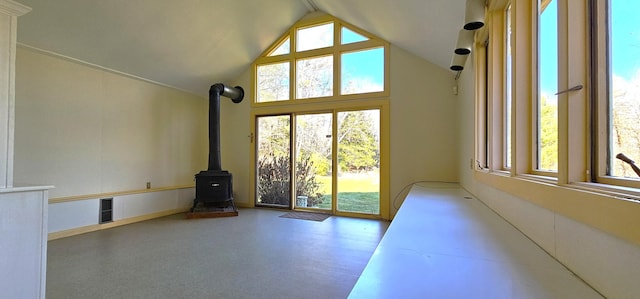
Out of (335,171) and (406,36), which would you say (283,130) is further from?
(406,36)

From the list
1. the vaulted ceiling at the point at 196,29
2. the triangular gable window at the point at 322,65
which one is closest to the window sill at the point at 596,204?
the vaulted ceiling at the point at 196,29

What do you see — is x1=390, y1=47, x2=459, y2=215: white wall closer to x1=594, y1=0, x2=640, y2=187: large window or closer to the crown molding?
→ x1=594, y1=0, x2=640, y2=187: large window

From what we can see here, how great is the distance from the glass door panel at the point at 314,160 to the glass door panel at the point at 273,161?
23 centimetres

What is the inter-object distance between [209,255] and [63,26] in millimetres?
3477

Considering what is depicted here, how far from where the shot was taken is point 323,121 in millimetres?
5664

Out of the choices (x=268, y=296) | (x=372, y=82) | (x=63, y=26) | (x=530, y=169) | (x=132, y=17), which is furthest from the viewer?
(x=372, y=82)

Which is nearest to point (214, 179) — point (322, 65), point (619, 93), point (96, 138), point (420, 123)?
point (96, 138)

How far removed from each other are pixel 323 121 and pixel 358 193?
5.11 feet

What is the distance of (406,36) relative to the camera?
4309mm

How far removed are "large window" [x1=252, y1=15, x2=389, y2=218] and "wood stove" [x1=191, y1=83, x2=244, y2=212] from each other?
0.82m

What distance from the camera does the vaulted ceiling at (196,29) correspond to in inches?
136

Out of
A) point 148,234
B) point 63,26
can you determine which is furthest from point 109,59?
point 148,234

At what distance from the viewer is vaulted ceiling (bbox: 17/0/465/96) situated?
346 cm

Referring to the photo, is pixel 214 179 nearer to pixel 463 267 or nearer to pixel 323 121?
pixel 323 121
